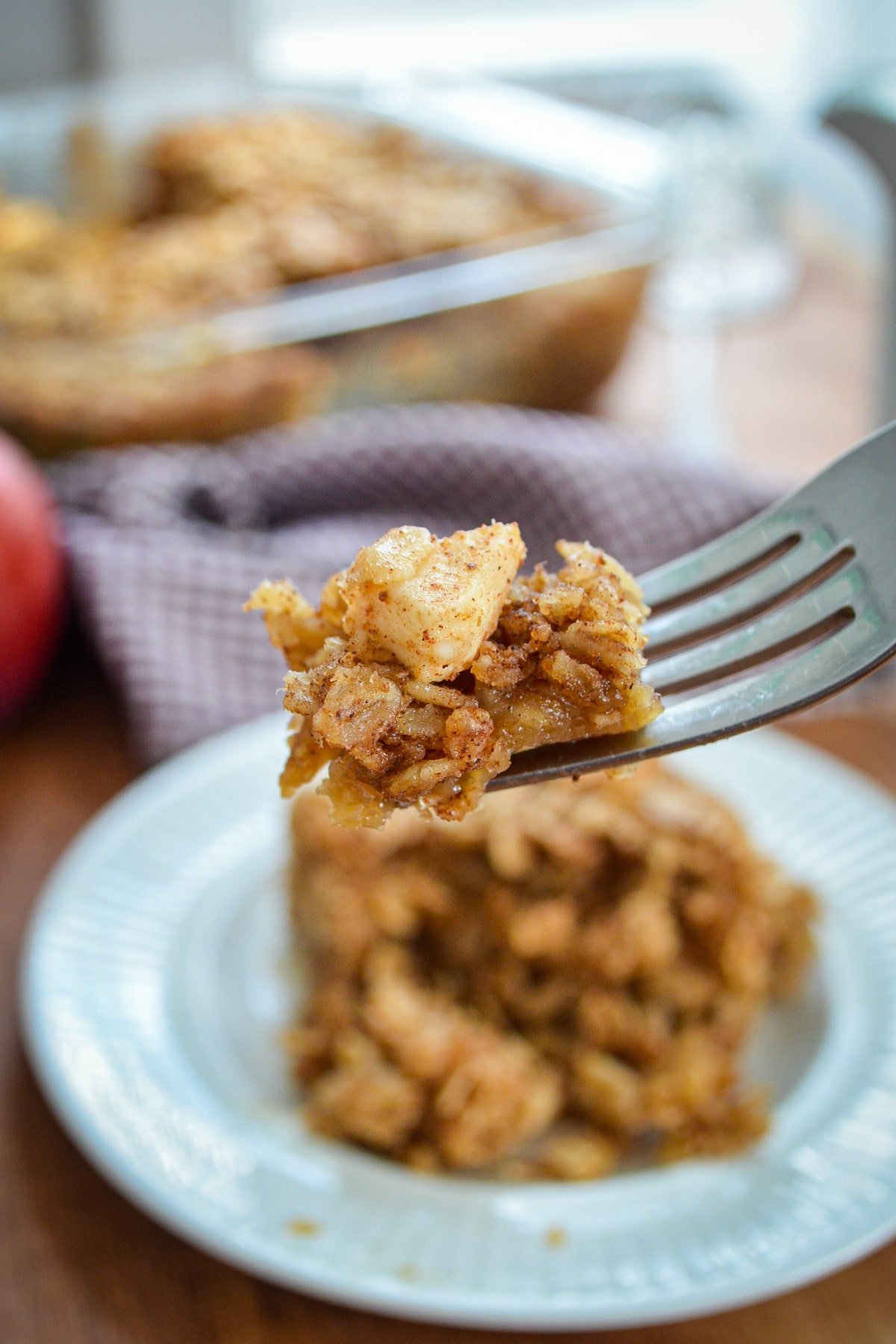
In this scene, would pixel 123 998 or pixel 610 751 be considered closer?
pixel 610 751

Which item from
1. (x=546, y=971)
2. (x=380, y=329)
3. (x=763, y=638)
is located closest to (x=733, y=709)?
(x=763, y=638)

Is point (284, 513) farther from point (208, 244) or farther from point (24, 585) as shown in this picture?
point (208, 244)

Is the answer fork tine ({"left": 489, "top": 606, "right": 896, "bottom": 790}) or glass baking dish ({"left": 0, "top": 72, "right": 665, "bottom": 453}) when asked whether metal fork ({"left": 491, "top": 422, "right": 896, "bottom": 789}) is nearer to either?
fork tine ({"left": 489, "top": 606, "right": 896, "bottom": 790})

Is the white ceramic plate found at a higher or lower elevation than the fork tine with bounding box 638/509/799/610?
lower

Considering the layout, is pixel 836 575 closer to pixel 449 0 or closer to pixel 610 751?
pixel 610 751

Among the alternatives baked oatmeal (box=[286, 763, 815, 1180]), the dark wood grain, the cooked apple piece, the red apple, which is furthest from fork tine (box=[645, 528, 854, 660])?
the red apple

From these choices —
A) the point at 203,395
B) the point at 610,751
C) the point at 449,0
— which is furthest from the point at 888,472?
the point at 449,0

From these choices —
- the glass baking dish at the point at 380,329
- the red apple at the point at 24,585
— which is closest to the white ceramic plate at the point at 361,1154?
the red apple at the point at 24,585
